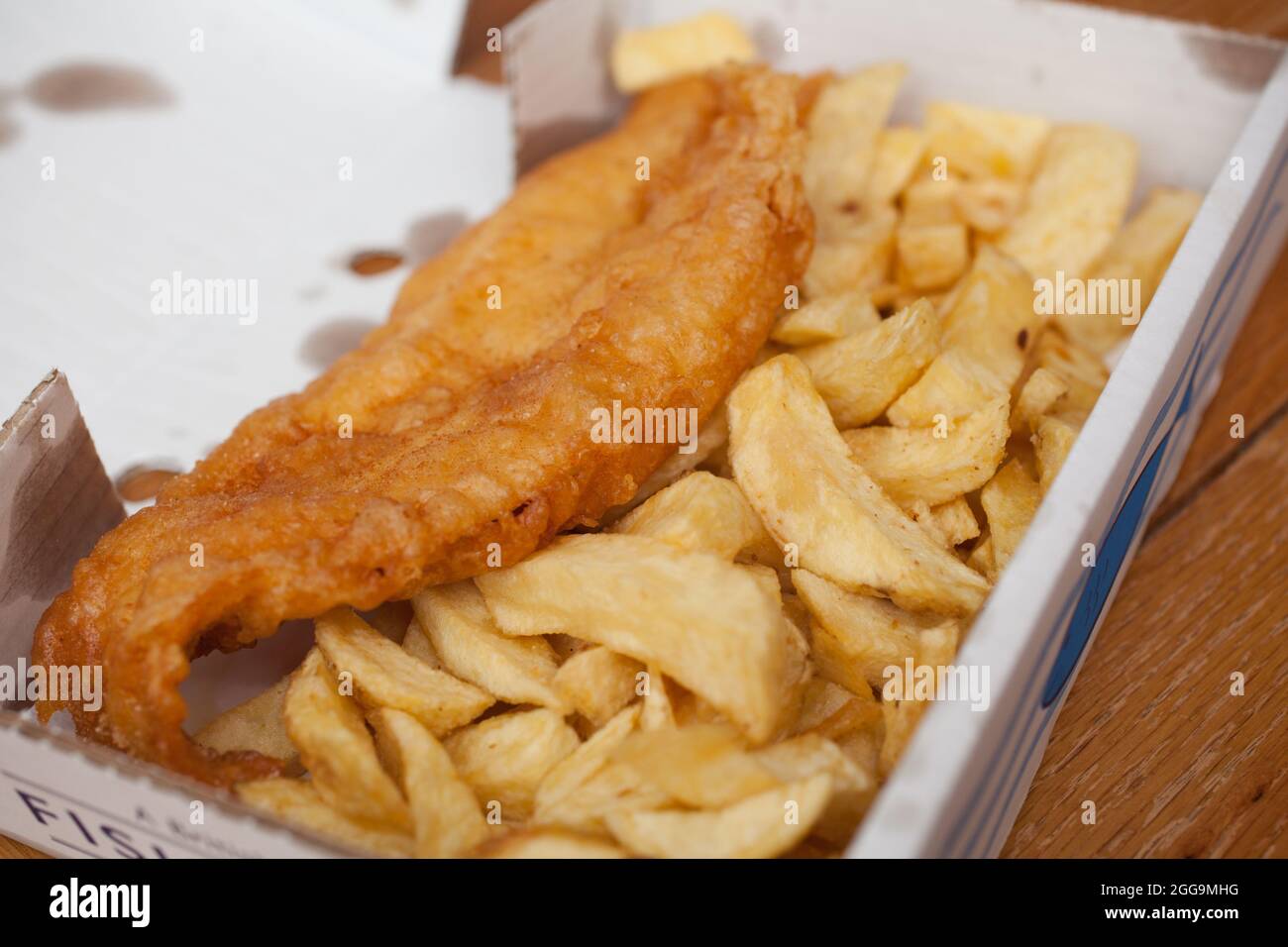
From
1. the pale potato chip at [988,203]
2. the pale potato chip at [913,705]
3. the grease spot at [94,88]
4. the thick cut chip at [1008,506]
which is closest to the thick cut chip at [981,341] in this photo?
the thick cut chip at [1008,506]

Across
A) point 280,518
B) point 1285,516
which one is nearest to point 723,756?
point 280,518

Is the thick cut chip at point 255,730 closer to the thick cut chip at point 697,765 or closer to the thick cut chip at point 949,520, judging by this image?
the thick cut chip at point 697,765

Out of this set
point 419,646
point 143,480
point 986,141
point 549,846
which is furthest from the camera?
point 986,141

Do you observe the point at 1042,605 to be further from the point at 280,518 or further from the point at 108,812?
the point at 108,812

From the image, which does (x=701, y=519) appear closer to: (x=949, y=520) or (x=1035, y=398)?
(x=949, y=520)

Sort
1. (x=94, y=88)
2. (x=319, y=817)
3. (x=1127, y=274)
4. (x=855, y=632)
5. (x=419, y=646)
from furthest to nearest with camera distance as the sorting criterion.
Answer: (x=94, y=88), (x=1127, y=274), (x=419, y=646), (x=855, y=632), (x=319, y=817)

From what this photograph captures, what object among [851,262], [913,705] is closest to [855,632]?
[913,705]
